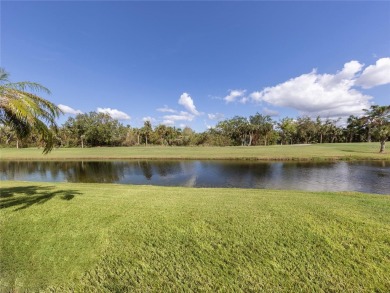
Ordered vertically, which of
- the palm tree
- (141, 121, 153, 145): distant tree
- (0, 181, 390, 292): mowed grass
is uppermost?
(141, 121, 153, 145): distant tree

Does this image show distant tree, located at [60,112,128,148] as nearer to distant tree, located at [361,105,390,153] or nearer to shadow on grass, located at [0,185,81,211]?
shadow on grass, located at [0,185,81,211]

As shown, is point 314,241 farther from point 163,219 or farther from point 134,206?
point 134,206

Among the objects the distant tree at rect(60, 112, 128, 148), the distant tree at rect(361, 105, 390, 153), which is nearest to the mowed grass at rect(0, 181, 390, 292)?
the distant tree at rect(361, 105, 390, 153)

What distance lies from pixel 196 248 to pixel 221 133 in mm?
82921

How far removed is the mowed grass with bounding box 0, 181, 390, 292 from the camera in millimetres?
3982

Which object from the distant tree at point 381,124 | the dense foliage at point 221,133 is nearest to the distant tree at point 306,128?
the dense foliage at point 221,133

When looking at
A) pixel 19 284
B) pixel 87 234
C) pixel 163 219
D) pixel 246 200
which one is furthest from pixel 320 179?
pixel 19 284

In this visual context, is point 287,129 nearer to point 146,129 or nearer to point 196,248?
point 146,129

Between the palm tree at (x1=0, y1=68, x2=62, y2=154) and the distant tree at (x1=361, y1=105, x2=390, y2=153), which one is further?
the distant tree at (x1=361, y1=105, x2=390, y2=153)

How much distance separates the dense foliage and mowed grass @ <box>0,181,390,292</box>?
244ft

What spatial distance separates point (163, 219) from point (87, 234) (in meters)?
1.99

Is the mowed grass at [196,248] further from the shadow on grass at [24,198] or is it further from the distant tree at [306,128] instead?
the distant tree at [306,128]

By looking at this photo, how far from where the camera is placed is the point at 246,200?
785 cm

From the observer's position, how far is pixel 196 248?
482cm
